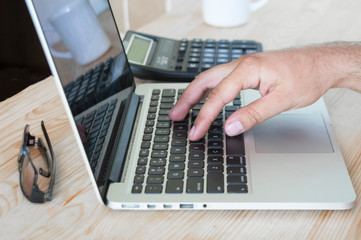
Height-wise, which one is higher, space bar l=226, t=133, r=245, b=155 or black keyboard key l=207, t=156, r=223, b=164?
black keyboard key l=207, t=156, r=223, b=164

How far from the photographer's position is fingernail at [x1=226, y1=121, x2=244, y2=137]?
61 cm

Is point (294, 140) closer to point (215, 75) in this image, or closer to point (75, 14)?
point (215, 75)

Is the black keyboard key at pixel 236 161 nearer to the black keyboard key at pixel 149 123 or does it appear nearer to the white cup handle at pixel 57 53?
the black keyboard key at pixel 149 123

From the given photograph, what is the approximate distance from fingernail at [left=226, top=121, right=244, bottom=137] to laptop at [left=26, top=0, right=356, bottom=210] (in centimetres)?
2

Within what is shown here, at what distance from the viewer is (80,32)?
0.59 meters

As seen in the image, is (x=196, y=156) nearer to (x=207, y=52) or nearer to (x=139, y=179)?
(x=139, y=179)

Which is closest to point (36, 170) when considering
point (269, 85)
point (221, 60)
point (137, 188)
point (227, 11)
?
point (137, 188)

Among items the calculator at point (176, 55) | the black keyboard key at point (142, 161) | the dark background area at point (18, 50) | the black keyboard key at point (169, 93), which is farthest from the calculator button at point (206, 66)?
the dark background area at point (18, 50)

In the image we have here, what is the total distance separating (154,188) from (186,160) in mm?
72

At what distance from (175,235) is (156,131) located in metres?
0.19

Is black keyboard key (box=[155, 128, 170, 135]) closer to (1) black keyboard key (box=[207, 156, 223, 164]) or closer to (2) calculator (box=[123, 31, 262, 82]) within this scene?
(1) black keyboard key (box=[207, 156, 223, 164])

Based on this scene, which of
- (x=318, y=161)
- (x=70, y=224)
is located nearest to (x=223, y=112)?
(x=318, y=161)

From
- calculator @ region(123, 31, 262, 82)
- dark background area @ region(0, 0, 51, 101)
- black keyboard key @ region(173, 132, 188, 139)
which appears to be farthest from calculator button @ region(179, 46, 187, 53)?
dark background area @ region(0, 0, 51, 101)

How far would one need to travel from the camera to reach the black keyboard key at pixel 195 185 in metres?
0.52
